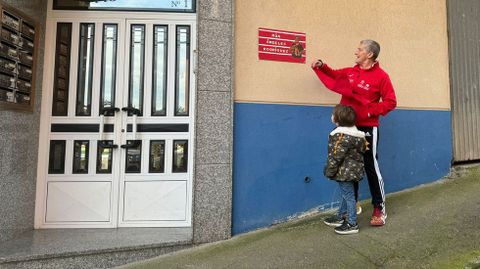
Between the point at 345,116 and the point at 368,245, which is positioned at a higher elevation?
the point at 345,116

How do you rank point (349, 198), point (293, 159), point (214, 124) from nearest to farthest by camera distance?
point (349, 198) < point (214, 124) < point (293, 159)

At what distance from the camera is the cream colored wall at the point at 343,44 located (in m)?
3.99

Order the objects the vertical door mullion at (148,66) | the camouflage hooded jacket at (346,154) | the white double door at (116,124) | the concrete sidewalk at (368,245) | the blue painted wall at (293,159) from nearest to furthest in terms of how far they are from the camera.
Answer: the concrete sidewalk at (368,245) → the camouflage hooded jacket at (346,154) → the blue painted wall at (293,159) → the white double door at (116,124) → the vertical door mullion at (148,66)

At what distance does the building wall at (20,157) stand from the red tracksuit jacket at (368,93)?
10.1ft

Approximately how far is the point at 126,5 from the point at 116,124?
1399mm

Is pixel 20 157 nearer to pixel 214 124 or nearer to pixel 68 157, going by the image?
pixel 68 157

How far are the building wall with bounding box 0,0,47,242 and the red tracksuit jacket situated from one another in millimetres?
3075

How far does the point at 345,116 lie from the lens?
3.38 meters

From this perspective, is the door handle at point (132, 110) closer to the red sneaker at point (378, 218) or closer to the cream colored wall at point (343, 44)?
the cream colored wall at point (343, 44)

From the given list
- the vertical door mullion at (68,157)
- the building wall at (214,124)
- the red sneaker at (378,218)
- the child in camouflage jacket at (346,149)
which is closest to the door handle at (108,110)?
the vertical door mullion at (68,157)

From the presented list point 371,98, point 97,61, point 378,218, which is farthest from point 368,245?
point 97,61

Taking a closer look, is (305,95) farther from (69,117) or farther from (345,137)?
(69,117)

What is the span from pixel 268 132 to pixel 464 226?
80.4 inches

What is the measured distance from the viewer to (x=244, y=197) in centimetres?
388
